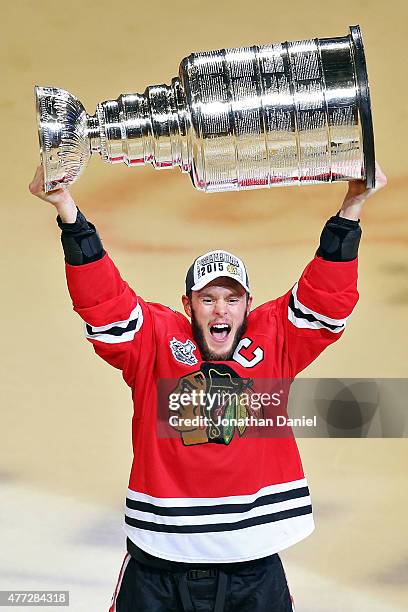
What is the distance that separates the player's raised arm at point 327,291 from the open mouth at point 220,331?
0.11 meters

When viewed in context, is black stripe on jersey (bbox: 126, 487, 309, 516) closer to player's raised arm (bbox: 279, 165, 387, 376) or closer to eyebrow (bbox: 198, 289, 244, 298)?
player's raised arm (bbox: 279, 165, 387, 376)

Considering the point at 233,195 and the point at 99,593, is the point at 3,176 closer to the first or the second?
the point at 233,195

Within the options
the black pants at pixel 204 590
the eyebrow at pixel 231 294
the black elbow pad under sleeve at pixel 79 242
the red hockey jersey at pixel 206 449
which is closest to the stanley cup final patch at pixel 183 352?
the red hockey jersey at pixel 206 449

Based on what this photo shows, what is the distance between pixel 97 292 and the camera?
1694 mm

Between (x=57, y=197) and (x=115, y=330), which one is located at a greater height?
(x=57, y=197)

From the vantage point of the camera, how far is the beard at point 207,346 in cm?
183

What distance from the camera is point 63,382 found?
3.10 metres

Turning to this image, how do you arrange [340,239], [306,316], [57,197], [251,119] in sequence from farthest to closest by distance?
[306,316] → [340,239] → [57,197] → [251,119]

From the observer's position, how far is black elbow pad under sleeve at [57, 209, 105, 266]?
64.9 inches

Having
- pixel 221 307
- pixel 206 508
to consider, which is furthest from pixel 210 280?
pixel 206 508

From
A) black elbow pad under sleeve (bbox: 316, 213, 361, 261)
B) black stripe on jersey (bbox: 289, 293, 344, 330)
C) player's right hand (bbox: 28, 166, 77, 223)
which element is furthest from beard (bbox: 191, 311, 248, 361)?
player's right hand (bbox: 28, 166, 77, 223)

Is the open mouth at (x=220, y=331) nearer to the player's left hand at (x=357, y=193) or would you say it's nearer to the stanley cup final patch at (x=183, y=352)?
the stanley cup final patch at (x=183, y=352)

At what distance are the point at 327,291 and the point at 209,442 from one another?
339 millimetres

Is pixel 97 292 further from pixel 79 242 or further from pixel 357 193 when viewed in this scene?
pixel 357 193
